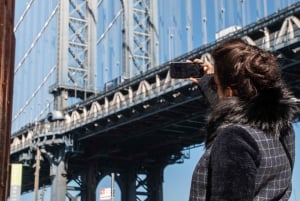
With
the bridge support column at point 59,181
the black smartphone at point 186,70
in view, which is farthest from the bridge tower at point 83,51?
the black smartphone at point 186,70

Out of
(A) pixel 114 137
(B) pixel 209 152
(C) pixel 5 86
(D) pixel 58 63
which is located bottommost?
(B) pixel 209 152

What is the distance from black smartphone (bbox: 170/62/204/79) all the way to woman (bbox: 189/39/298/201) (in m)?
0.45

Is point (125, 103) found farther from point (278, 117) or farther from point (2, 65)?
point (278, 117)

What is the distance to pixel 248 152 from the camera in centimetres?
185

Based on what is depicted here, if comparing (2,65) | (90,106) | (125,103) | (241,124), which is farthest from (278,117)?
(90,106)

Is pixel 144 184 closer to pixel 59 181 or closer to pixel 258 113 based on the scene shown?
pixel 59 181

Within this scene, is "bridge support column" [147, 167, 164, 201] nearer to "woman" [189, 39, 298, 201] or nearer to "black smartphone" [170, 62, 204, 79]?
"black smartphone" [170, 62, 204, 79]

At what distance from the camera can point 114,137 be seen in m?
41.9

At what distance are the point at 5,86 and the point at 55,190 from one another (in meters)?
29.8

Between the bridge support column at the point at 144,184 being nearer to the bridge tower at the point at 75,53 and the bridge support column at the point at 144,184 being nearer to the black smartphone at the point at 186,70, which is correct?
the bridge tower at the point at 75,53

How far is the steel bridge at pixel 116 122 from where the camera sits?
34406mm

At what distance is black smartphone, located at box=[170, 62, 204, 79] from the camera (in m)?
2.56

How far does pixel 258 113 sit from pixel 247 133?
0.10m

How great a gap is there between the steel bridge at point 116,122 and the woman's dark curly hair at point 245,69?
2716 centimetres
